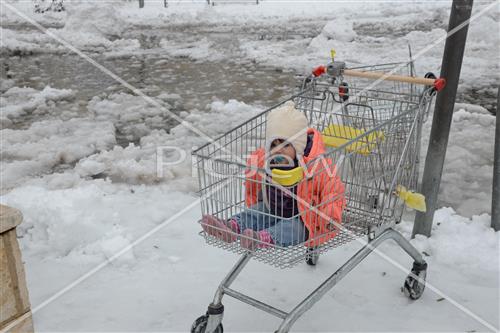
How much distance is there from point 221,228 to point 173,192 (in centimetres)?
211

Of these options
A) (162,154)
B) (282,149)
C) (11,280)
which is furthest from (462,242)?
(162,154)

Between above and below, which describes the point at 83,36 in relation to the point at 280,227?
below

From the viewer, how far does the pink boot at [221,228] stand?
2.51 metres

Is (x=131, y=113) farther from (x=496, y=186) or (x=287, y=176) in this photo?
(x=287, y=176)

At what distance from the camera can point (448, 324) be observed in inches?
116

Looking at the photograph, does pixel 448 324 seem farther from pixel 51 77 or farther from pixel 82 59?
pixel 82 59

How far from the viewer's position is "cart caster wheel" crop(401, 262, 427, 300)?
10.2 ft

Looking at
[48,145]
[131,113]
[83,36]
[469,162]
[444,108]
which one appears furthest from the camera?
[83,36]

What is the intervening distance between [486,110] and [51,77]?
625 cm

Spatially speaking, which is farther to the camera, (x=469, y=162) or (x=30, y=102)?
(x=30, y=102)

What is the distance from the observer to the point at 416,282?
312cm

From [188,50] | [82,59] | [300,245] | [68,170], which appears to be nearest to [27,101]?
[68,170]

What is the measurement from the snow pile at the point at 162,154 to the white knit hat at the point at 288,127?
2.29 meters

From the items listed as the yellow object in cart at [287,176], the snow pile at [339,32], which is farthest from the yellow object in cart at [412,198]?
the snow pile at [339,32]
